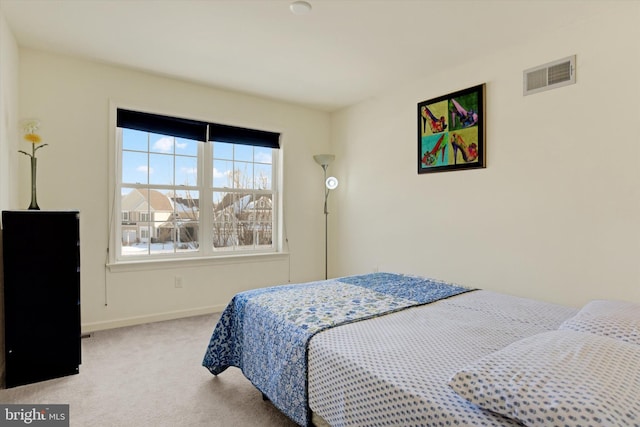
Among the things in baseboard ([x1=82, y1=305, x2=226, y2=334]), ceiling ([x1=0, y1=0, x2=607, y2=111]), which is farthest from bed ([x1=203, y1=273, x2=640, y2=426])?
ceiling ([x1=0, y1=0, x2=607, y2=111])

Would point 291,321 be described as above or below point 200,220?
below

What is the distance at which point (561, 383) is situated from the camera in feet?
3.05

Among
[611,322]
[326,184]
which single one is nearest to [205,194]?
[326,184]

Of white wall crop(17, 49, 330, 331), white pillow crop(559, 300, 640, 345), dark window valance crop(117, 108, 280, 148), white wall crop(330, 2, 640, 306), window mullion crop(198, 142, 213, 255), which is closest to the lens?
white pillow crop(559, 300, 640, 345)

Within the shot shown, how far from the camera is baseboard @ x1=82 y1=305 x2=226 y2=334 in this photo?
3.28 meters

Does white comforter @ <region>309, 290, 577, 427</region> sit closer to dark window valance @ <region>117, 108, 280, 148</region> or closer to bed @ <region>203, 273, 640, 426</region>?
bed @ <region>203, 273, 640, 426</region>

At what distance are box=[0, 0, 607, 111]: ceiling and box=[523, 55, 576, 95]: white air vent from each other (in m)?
0.27

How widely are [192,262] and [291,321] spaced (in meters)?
2.39

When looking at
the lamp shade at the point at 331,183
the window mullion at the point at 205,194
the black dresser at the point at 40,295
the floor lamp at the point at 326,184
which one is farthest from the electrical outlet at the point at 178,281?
the lamp shade at the point at 331,183

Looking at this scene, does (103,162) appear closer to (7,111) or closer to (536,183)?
(7,111)

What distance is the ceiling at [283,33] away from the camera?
2400 millimetres

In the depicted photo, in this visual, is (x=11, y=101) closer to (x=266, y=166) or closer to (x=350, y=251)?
(x=266, y=166)

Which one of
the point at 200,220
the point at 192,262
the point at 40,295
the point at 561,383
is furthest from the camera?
the point at 200,220

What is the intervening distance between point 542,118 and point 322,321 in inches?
93.6
